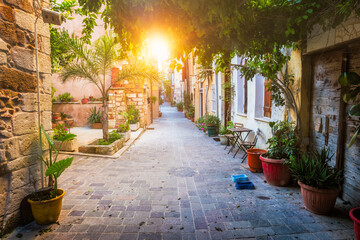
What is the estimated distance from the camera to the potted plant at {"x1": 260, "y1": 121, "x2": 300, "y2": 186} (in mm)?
4055

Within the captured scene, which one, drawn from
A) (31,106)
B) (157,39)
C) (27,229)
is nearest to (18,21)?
(31,106)

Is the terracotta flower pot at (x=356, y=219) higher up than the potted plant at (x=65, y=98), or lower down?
lower down

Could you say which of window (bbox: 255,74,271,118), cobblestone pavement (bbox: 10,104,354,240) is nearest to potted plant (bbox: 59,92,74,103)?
cobblestone pavement (bbox: 10,104,354,240)

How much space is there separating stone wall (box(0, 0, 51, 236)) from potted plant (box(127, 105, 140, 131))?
25.3ft

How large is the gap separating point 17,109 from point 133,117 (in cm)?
851

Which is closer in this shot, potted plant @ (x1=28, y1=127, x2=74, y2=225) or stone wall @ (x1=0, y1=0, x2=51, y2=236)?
stone wall @ (x1=0, y1=0, x2=51, y2=236)

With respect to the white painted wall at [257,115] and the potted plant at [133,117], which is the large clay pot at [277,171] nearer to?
the white painted wall at [257,115]

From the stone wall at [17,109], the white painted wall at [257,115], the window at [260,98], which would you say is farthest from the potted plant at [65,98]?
the window at [260,98]

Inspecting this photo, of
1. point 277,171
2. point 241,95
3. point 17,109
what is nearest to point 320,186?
point 277,171

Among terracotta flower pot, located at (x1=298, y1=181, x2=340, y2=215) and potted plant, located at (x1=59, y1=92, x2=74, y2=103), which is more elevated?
potted plant, located at (x1=59, y1=92, x2=74, y2=103)

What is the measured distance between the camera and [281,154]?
424cm

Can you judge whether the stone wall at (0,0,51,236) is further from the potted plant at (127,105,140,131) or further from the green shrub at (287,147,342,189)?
the potted plant at (127,105,140,131)

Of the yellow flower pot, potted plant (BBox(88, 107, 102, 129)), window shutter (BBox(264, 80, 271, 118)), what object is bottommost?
the yellow flower pot

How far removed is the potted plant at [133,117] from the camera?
11.2 meters
